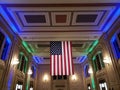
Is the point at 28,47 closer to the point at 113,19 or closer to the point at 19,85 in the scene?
the point at 19,85

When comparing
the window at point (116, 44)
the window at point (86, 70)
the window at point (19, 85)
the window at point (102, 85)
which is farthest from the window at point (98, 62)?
the window at point (19, 85)

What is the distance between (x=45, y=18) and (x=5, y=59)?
2.77m

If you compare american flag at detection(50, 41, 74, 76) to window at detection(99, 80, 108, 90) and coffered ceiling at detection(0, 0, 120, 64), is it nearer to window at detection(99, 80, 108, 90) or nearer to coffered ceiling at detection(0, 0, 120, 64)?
coffered ceiling at detection(0, 0, 120, 64)

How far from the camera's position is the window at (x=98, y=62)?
8.05m

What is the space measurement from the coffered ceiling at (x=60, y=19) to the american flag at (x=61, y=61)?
796mm

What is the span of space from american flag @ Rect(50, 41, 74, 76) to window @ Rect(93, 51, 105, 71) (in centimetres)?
268

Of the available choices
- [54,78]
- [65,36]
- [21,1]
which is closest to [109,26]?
[65,36]

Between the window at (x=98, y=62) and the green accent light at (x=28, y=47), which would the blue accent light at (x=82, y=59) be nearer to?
the window at (x=98, y=62)

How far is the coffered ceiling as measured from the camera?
192 inches

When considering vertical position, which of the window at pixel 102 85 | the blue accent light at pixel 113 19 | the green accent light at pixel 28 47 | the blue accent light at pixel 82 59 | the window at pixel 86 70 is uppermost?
the blue accent light at pixel 113 19

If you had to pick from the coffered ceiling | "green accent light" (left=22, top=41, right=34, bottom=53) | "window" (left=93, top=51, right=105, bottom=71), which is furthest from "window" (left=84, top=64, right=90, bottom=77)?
"green accent light" (left=22, top=41, right=34, bottom=53)

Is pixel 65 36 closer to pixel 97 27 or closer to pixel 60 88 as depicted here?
pixel 97 27

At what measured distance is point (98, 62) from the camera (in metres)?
8.66

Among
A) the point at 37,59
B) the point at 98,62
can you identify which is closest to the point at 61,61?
the point at 98,62
